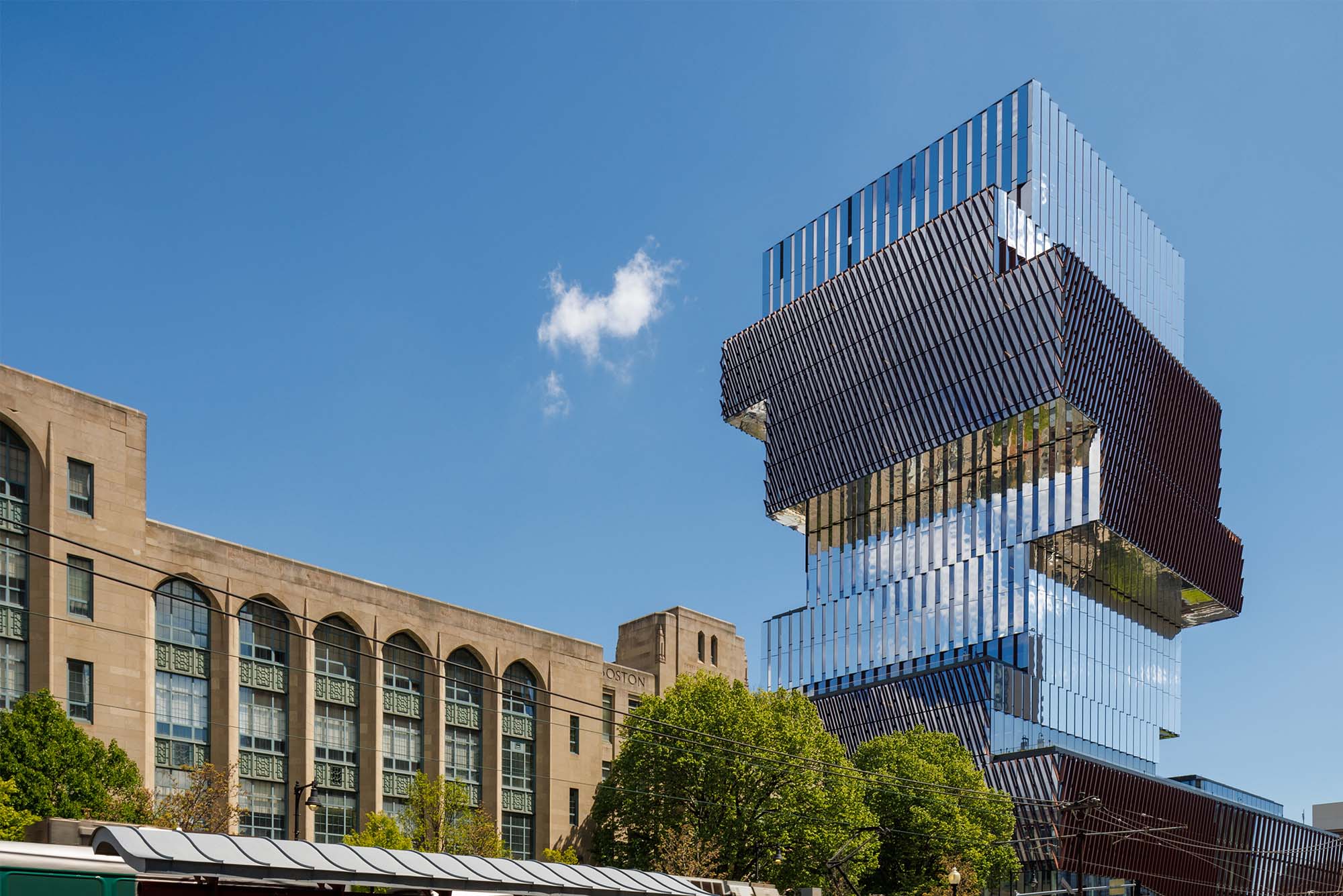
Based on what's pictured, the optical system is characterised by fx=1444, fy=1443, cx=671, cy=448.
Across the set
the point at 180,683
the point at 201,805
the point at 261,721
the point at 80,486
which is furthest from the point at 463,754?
the point at 80,486

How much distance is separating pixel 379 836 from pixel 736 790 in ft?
63.4

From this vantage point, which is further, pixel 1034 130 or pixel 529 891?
pixel 1034 130

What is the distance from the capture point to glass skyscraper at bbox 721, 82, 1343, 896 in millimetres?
116750

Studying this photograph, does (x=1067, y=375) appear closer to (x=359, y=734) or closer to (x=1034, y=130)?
(x=1034, y=130)

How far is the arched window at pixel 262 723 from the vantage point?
68250 millimetres

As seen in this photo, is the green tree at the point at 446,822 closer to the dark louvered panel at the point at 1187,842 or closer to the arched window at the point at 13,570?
the arched window at the point at 13,570

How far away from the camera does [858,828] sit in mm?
71750

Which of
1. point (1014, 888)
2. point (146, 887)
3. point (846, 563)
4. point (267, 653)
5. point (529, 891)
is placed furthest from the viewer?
point (846, 563)

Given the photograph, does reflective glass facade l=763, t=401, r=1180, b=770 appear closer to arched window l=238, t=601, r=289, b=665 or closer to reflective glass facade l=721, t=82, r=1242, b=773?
reflective glass facade l=721, t=82, r=1242, b=773

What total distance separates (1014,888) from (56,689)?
220 feet

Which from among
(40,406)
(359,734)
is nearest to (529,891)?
(40,406)

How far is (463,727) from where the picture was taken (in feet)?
264

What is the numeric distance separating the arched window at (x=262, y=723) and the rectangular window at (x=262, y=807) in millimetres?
32

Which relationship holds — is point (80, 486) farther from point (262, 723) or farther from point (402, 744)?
point (402, 744)
